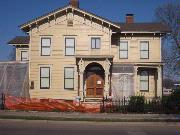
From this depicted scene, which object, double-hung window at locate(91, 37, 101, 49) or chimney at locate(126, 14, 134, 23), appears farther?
chimney at locate(126, 14, 134, 23)

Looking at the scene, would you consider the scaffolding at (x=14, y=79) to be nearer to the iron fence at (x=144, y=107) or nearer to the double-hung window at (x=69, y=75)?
the double-hung window at (x=69, y=75)

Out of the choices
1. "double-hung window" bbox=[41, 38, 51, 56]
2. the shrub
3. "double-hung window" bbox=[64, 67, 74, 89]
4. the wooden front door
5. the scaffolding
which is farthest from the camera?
the wooden front door

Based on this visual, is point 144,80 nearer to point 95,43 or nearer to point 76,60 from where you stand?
point 95,43

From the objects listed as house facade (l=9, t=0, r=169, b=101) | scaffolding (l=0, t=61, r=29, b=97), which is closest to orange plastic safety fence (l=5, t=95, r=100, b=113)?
scaffolding (l=0, t=61, r=29, b=97)

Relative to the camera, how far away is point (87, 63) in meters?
31.0

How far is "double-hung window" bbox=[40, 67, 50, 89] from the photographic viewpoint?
31.6m

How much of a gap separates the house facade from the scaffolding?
63 centimetres

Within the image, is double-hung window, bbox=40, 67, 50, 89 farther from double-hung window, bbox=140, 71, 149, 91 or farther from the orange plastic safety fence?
double-hung window, bbox=140, 71, 149, 91

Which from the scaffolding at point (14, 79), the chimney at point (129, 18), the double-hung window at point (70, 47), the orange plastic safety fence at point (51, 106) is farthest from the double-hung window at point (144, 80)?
the scaffolding at point (14, 79)

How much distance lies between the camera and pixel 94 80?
32875mm

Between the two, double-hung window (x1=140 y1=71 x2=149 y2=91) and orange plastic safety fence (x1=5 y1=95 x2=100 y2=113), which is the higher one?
double-hung window (x1=140 y1=71 x2=149 y2=91)

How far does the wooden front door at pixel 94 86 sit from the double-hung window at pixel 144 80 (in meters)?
4.07

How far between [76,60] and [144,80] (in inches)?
295

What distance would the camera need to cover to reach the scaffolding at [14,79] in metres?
30.9
